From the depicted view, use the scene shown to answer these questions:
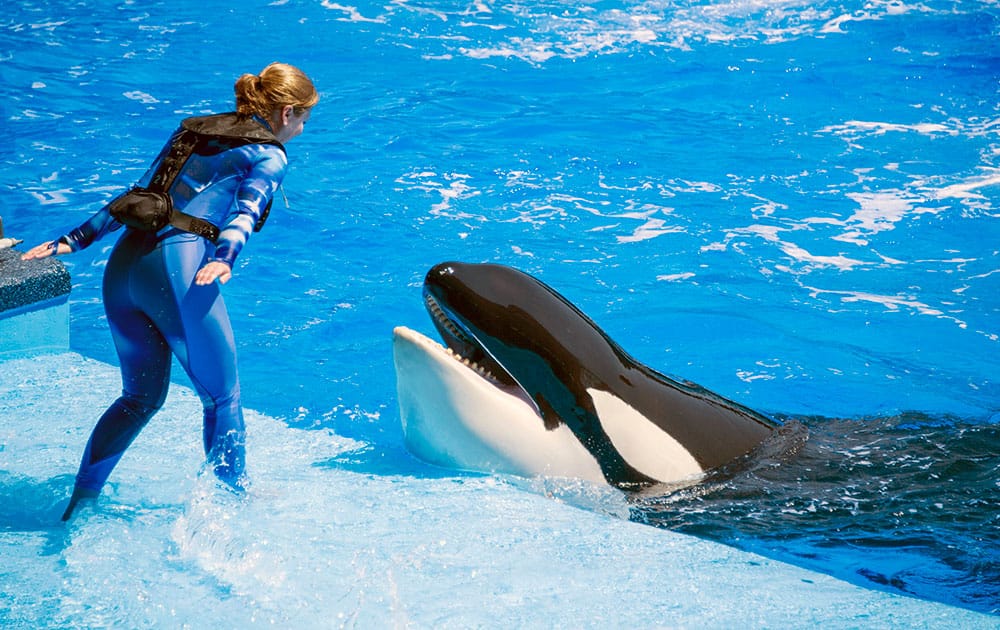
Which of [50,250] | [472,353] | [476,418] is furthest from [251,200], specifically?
[476,418]

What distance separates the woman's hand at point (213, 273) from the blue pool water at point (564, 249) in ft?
3.32

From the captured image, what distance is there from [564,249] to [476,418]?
4.96 meters

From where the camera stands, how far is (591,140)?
464 inches

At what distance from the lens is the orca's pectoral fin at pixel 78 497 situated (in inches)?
173

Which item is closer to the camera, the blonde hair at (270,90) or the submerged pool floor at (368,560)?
the submerged pool floor at (368,560)

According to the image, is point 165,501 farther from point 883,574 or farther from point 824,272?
point 824,272

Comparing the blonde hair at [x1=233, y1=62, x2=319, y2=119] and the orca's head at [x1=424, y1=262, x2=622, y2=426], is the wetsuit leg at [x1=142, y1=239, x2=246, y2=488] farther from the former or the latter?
the orca's head at [x1=424, y1=262, x2=622, y2=426]

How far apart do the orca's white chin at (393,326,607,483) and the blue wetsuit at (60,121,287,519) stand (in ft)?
2.44

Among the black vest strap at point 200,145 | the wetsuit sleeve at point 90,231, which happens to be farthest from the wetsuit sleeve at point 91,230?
the black vest strap at point 200,145

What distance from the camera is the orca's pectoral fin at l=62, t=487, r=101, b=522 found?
14.4 ft

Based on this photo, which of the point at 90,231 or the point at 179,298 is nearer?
the point at 179,298

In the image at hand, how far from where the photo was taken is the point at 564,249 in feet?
30.8

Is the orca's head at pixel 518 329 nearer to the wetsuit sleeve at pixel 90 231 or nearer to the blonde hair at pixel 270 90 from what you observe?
the blonde hair at pixel 270 90

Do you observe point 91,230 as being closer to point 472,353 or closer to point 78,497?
point 78,497
